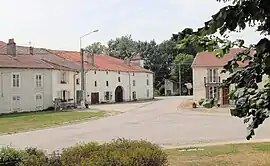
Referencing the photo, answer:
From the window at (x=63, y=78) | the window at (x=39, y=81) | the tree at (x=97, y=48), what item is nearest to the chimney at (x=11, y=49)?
the window at (x=39, y=81)

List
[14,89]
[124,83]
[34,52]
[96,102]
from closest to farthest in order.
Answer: [14,89], [34,52], [96,102], [124,83]

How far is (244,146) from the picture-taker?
722 inches

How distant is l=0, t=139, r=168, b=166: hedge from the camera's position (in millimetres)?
8406

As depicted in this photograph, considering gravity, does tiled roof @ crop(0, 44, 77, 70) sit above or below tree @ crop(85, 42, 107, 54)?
below

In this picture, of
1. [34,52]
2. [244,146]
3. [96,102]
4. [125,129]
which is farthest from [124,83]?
[244,146]

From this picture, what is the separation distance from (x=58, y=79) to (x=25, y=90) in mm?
6356

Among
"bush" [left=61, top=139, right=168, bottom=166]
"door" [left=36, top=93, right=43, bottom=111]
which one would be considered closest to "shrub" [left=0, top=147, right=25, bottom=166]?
"bush" [left=61, top=139, right=168, bottom=166]

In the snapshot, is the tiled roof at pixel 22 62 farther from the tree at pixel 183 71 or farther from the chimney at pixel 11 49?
the tree at pixel 183 71

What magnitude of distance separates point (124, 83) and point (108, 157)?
67970 mm

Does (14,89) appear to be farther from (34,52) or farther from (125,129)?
(125,129)

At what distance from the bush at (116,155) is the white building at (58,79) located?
41.1 metres

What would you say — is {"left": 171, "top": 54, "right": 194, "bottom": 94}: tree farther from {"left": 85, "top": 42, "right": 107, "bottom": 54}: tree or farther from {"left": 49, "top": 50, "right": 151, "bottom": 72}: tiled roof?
{"left": 85, "top": 42, "right": 107, "bottom": 54}: tree

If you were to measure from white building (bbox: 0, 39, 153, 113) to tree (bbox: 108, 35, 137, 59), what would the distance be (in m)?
28.6

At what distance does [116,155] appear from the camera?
855 centimetres
